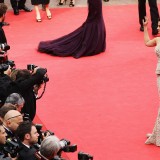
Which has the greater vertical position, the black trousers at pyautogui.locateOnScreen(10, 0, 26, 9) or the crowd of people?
the crowd of people

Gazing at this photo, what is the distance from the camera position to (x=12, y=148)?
16.3ft

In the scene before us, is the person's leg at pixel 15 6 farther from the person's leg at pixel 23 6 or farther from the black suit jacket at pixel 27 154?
the black suit jacket at pixel 27 154

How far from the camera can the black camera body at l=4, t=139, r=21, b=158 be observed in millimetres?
4924

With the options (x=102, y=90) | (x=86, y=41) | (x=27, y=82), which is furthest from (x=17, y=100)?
(x=86, y=41)

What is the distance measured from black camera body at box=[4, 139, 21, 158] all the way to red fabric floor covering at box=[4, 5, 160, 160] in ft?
4.69

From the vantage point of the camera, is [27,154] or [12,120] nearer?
[27,154]

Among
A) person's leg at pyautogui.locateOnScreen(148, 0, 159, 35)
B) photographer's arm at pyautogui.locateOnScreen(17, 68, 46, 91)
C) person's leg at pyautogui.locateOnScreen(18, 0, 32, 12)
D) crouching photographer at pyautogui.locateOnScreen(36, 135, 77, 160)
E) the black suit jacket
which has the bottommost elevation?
person's leg at pyautogui.locateOnScreen(18, 0, 32, 12)

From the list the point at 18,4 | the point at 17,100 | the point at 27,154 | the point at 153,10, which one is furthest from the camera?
the point at 18,4

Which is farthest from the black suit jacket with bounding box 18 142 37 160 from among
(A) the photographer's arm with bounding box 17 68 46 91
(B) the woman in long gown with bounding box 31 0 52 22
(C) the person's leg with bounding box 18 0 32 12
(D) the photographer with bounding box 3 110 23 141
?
(C) the person's leg with bounding box 18 0 32 12

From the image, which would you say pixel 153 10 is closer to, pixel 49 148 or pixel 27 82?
pixel 27 82

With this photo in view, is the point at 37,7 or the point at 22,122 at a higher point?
the point at 22,122

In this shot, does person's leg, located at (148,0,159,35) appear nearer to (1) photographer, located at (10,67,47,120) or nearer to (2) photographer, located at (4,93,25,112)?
(1) photographer, located at (10,67,47,120)

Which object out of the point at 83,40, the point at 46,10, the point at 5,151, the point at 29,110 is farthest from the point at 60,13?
the point at 5,151

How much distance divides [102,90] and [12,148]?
131 inches
